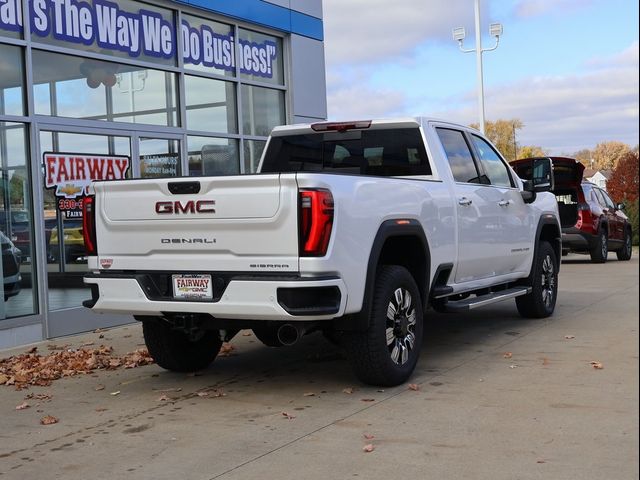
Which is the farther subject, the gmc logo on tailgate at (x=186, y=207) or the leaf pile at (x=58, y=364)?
the leaf pile at (x=58, y=364)

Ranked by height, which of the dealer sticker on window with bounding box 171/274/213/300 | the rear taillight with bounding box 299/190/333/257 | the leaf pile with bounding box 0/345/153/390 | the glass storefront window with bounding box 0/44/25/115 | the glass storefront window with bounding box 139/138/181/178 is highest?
the glass storefront window with bounding box 0/44/25/115

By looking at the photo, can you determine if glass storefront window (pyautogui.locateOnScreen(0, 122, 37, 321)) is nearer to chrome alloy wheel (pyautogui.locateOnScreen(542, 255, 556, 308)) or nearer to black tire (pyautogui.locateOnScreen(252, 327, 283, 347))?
black tire (pyautogui.locateOnScreen(252, 327, 283, 347))

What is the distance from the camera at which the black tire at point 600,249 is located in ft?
55.6

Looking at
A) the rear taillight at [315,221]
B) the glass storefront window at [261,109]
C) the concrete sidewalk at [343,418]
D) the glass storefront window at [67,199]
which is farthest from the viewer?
the glass storefront window at [261,109]

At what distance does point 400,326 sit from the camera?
6.02m

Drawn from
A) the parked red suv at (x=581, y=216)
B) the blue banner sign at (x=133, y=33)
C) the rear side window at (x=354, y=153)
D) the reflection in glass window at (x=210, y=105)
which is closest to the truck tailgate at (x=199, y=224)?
the rear side window at (x=354, y=153)

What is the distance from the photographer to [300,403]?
5.62m

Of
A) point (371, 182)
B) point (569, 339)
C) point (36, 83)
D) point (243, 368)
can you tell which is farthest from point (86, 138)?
point (569, 339)

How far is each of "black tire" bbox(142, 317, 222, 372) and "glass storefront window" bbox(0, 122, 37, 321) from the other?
2.70 meters

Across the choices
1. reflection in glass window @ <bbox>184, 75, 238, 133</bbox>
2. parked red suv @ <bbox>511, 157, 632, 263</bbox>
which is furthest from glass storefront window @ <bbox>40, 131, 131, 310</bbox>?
parked red suv @ <bbox>511, 157, 632, 263</bbox>

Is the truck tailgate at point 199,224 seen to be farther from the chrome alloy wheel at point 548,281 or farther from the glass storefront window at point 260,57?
the glass storefront window at point 260,57

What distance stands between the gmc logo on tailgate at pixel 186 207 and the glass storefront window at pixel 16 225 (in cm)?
376

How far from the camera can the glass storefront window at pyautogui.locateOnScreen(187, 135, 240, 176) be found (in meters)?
11.5

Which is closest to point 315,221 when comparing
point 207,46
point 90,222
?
point 90,222
